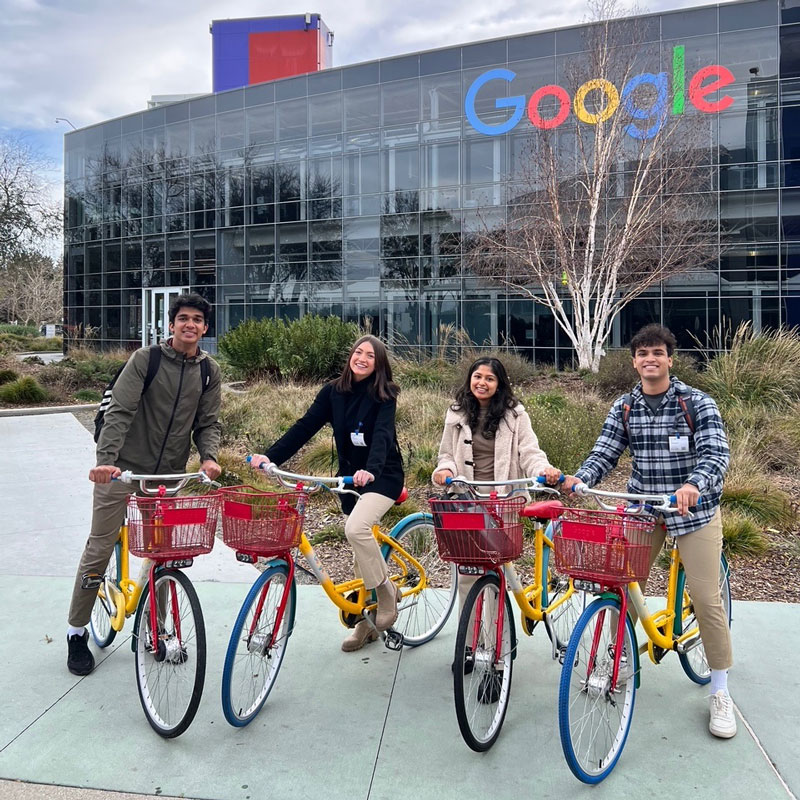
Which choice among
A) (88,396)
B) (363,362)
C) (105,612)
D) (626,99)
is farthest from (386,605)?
(626,99)

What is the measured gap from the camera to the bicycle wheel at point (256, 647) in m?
3.37

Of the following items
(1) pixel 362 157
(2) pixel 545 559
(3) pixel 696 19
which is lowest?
(2) pixel 545 559

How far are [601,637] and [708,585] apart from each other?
62 centimetres

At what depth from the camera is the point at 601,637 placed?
3.22 metres

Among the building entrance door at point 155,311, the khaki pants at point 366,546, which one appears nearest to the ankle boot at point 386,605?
the khaki pants at point 366,546

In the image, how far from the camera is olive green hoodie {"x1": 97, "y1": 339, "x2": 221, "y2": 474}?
3.93m

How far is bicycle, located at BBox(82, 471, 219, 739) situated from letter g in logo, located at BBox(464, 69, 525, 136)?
25.0 metres

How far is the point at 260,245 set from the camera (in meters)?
31.4

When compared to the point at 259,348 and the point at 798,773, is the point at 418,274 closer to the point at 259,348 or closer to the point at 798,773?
the point at 259,348

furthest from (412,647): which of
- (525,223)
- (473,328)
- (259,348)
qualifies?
(473,328)

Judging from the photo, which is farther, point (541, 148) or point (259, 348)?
point (541, 148)

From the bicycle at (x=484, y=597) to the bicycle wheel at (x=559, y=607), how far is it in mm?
244

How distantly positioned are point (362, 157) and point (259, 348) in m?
15.0

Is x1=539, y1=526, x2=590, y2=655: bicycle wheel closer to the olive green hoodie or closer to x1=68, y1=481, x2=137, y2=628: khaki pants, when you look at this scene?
the olive green hoodie
